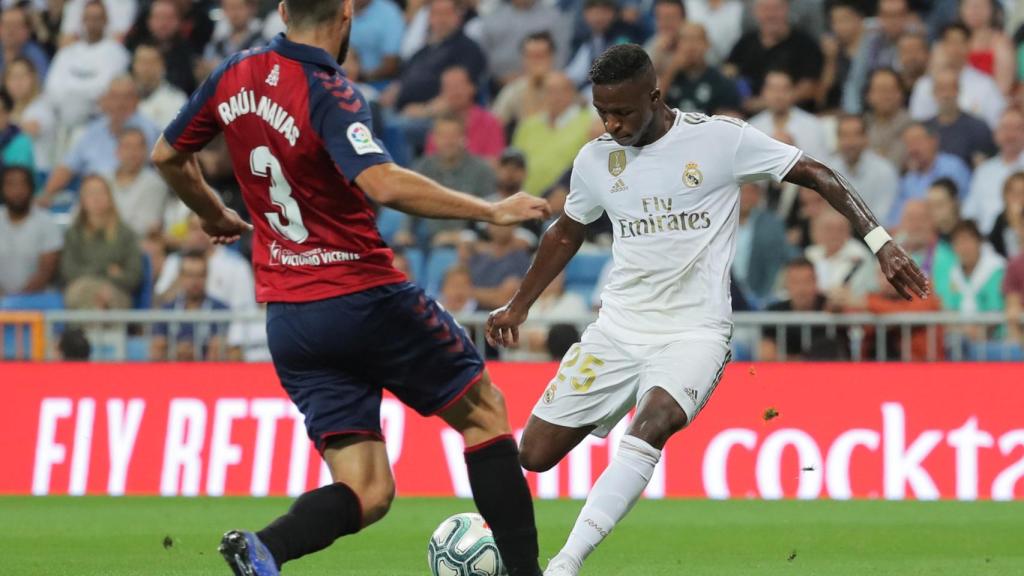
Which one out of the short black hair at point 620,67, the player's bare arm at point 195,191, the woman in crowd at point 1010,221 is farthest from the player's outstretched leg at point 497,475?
the woman in crowd at point 1010,221

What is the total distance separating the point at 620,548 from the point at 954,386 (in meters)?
3.80

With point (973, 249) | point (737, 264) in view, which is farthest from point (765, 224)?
point (973, 249)

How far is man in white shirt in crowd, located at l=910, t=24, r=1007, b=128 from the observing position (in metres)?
Answer: 15.5

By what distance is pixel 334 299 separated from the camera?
6117 millimetres

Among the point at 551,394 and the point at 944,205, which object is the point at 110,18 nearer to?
the point at 944,205

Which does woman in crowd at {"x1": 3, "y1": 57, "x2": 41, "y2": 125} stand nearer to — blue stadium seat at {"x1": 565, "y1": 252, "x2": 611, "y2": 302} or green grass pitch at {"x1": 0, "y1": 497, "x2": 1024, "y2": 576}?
blue stadium seat at {"x1": 565, "y1": 252, "x2": 611, "y2": 302}

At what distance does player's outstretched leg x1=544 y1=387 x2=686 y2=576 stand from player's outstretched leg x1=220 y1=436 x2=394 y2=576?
843mm

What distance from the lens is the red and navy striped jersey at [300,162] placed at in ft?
19.4

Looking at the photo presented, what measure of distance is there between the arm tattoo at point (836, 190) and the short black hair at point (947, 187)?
718 cm

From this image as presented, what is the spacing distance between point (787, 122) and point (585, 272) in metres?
2.37

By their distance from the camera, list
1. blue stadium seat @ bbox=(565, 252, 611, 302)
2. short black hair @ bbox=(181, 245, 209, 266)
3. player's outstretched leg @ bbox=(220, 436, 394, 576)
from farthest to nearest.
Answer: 1. blue stadium seat @ bbox=(565, 252, 611, 302)
2. short black hair @ bbox=(181, 245, 209, 266)
3. player's outstretched leg @ bbox=(220, 436, 394, 576)

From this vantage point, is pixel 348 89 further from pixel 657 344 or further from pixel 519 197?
pixel 657 344

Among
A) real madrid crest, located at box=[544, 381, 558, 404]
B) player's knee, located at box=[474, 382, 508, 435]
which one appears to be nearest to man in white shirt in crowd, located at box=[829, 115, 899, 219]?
real madrid crest, located at box=[544, 381, 558, 404]

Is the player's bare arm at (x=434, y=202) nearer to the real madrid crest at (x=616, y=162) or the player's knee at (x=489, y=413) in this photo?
the player's knee at (x=489, y=413)
